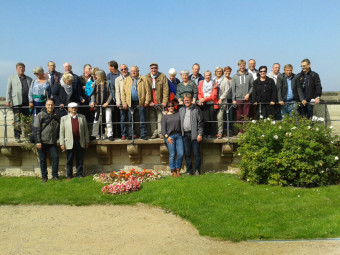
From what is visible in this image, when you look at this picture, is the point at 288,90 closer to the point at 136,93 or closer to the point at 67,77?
the point at 136,93

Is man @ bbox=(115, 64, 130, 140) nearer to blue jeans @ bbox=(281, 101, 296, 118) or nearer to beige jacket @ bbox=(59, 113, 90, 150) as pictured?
beige jacket @ bbox=(59, 113, 90, 150)

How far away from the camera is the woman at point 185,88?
1141 centimetres

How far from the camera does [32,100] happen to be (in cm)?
1225

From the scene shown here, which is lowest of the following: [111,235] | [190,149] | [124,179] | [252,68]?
[111,235]

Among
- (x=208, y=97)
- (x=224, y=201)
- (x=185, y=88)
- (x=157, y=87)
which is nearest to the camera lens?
(x=224, y=201)

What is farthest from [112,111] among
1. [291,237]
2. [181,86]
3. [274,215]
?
[291,237]

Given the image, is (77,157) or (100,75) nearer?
(77,157)

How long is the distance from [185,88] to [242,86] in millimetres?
1651

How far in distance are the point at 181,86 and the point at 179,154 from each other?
1.90 metres

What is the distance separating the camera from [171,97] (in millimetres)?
12062

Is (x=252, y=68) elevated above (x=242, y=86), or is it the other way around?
(x=252, y=68)

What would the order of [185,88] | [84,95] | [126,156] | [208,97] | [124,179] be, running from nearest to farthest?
[124,179] → [185,88] → [208,97] → [126,156] → [84,95]

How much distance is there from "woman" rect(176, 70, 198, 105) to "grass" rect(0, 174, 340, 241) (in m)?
2.25

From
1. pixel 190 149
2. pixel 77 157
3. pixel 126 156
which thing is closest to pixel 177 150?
pixel 190 149
